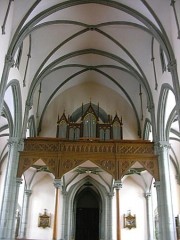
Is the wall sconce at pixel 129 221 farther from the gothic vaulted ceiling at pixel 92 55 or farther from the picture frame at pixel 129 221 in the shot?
the gothic vaulted ceiling at pixel 92 55

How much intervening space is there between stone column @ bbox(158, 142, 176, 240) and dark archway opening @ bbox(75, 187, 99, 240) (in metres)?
8.50

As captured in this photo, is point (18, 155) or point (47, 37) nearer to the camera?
point (18, 155)

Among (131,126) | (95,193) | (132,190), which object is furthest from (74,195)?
(131,126)

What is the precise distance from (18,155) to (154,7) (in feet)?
29.2

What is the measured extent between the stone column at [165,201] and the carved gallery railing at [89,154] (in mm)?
413

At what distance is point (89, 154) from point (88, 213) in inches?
346

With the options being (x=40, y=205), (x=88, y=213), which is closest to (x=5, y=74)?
(x=40, y=205)

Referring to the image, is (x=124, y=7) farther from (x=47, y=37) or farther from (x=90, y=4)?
(x=47, y=37)

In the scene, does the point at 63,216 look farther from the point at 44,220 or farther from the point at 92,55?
the point at 92,55

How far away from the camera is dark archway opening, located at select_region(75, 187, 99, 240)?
68.2 ft

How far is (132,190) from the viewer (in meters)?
19.0

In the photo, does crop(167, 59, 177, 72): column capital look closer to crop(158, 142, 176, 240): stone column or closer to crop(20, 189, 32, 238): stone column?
crop(158, 142, 176, 240): stone column

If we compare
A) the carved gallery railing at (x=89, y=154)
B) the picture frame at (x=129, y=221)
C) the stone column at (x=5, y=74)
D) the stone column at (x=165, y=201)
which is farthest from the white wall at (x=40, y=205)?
the stone column at (x=5, y=74)

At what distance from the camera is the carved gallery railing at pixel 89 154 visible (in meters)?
13.7
